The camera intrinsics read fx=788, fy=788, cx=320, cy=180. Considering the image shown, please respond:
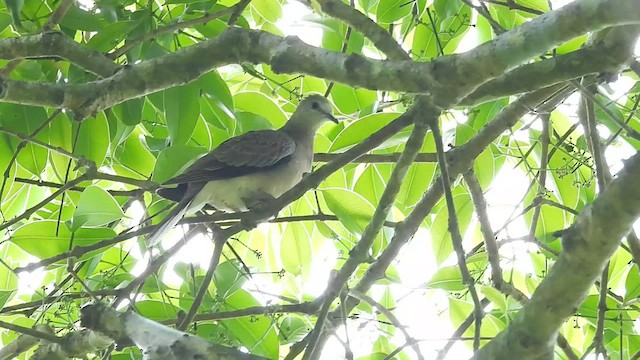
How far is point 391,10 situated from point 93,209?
109 cm

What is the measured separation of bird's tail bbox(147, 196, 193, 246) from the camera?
2434 millimetres

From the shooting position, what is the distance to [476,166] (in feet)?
8.66

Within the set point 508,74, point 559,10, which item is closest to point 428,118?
point 508,74

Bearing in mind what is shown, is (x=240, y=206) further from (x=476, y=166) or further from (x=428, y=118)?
(x=428, y=118)

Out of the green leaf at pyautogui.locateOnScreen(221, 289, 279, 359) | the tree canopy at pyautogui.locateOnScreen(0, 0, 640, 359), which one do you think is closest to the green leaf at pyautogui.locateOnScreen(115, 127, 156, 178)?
the tree canopy at pyautogui.locateOnScreen(0, 0, 640, 359)

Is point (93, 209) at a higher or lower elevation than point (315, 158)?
lower

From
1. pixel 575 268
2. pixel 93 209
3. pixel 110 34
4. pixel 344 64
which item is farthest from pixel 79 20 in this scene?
pixel 575 268

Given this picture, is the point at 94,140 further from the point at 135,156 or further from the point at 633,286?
the point at 633,286

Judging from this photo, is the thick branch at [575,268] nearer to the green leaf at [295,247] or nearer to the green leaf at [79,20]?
the green leaf at [295,247]

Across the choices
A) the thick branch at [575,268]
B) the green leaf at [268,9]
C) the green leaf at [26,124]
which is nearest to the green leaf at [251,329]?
the green leaf at [26,124]

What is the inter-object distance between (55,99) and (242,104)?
2.57 feet

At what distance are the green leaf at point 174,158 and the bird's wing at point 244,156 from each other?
0.47m

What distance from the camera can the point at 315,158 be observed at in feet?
10.4

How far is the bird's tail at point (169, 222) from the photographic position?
243 centimetres
